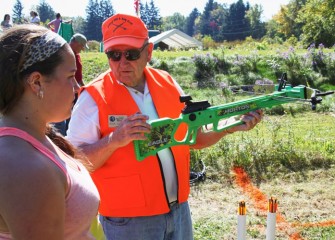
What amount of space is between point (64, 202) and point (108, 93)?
1104 millimetres

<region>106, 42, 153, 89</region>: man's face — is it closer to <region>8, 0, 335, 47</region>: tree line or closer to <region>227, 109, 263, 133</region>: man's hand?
<region>227, 109, 263, 133</region>: man's hand

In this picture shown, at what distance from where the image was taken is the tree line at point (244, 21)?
30.8m

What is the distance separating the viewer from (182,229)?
2.53m

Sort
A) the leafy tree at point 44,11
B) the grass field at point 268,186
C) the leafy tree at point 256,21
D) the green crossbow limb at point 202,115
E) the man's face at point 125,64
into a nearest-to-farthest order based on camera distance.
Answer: the green crossbow limb at point 202,115 → the man's face at point 125,64 → the grass field at point 268,186 → the leafy tree at point 256,21 → the leafy tree at point 44,11

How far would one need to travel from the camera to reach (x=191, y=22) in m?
123

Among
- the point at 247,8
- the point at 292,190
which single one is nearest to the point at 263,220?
the point at 292,190

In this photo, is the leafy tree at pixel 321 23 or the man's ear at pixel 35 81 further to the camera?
the leafy tree at pixel 321 23

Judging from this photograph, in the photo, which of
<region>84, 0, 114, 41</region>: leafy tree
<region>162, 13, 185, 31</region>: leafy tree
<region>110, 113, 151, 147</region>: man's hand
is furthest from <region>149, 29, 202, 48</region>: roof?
<region>162, 13, 185, 31</region>: leafy tree

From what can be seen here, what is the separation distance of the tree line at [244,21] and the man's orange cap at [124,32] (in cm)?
1048

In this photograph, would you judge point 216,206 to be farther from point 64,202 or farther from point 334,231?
point 64,202

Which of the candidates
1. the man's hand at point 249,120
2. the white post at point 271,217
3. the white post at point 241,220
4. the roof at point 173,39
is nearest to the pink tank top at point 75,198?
the man's hand at point 249,120

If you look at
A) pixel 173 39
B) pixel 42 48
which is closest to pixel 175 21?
pixel 173 39

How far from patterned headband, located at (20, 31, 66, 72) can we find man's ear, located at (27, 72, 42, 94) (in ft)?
0.11

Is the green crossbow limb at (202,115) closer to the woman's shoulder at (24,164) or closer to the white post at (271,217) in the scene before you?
the woman's shoulder at (24,164)
